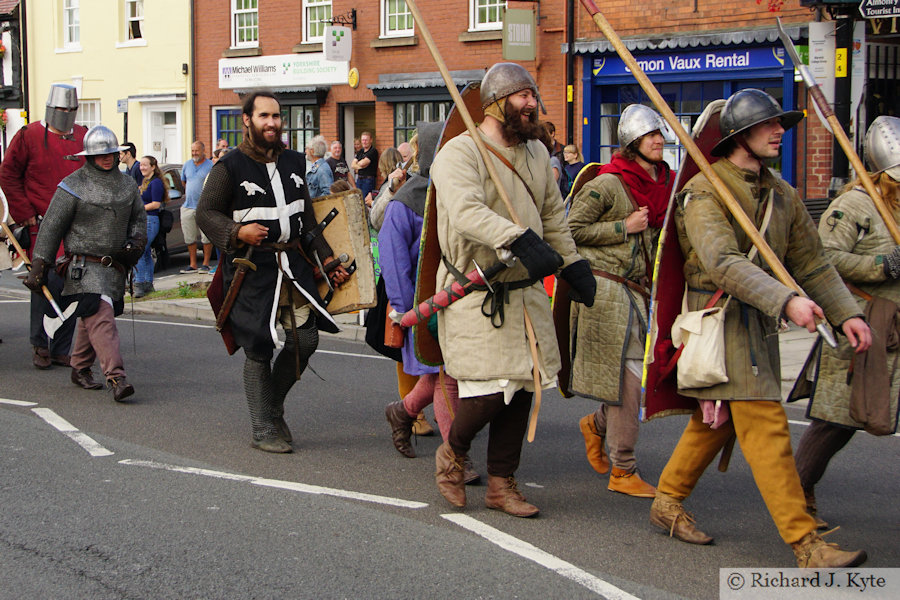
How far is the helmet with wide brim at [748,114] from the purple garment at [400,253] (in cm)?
196

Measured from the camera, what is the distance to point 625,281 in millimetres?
5910

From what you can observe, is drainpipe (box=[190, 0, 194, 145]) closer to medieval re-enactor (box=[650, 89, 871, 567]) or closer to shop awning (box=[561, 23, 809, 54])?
shop awning (box=[561, 23, 809, 54])

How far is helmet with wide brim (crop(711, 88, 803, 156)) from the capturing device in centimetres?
451

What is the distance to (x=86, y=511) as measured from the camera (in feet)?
17.8

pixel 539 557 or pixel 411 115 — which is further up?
pixel 411 115

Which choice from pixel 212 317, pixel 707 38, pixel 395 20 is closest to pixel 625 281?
pixel 212 317

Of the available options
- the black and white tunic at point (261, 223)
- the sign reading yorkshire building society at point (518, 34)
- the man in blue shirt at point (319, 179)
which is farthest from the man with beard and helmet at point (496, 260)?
the sign reading yorkshire building society at point (518, 34)

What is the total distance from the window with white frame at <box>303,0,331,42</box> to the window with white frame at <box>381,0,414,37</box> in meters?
1.42

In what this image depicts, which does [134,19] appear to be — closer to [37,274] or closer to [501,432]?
[37,274]

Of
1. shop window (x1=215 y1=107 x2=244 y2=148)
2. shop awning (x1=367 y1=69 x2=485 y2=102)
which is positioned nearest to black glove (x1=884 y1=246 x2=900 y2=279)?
shop awning (x1=367 y1=69 x2=485 y2=102)

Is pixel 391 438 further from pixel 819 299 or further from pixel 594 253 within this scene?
pixel 819 299

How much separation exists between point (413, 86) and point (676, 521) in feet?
56.4

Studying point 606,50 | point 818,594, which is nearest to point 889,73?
point 606,50

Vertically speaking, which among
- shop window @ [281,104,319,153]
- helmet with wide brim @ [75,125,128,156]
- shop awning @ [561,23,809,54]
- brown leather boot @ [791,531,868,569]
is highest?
shop awning @ [561,23,809,54]
